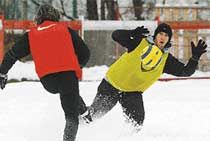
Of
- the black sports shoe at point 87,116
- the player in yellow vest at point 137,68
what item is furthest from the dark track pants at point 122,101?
the black sports shoe at point 87,116

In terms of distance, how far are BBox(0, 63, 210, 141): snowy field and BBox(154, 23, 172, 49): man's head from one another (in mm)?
875

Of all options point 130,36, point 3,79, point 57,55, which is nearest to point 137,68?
point 130,36

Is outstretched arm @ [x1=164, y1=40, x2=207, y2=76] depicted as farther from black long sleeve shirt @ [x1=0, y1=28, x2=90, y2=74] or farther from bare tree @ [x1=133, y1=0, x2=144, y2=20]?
bare tree @ [x1=133, y1=0, x2=144, y2=20]

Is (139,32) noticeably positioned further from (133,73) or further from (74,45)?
(74,45)

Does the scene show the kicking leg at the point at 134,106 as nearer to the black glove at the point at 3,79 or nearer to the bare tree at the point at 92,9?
the black glove at the point at 3,79

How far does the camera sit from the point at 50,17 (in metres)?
4.70

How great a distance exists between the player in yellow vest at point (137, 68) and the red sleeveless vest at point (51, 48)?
2.16ft

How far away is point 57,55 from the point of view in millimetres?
4629

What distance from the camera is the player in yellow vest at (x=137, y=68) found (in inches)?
204

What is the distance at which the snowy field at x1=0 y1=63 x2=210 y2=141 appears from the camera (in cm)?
543

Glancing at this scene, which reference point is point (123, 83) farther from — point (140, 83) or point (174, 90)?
point (174, 90)

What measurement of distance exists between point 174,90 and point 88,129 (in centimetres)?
364

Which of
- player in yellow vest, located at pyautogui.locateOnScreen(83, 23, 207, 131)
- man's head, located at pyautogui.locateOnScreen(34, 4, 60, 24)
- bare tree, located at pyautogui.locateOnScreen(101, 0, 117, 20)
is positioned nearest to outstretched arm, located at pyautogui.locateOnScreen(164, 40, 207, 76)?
player in yellow vest, located at pyautogui.locateOnScreen(83, 23, 207, 131)

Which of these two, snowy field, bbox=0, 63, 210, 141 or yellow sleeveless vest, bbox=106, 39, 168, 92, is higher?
yellow sleeveless vest, bbox=106, 39, 168, 92
